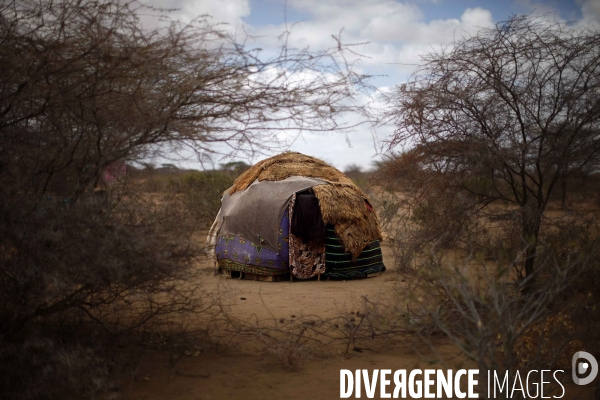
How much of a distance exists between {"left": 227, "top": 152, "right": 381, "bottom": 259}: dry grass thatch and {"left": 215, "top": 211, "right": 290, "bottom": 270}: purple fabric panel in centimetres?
84

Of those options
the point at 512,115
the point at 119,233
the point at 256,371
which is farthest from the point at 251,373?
the point at 512,115

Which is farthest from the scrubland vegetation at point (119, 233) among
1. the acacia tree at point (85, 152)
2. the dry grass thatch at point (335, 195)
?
the dry grass thatch at point (335, 195)

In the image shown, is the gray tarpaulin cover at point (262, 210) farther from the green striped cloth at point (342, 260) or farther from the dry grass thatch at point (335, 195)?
the green striped cloth at point (342, 260)

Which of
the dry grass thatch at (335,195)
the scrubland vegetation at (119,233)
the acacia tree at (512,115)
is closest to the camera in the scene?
the scrubland vegetation at (119,233)

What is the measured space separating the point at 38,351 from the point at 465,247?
18.1ft

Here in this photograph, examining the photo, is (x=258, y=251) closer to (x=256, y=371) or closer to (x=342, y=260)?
(x=342, y=260)

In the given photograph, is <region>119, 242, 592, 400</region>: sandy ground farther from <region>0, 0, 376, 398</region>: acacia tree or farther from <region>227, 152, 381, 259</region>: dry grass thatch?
<region>227, 152, 381, 259</region>: dry grass thatch

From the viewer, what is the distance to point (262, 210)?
1099 cm

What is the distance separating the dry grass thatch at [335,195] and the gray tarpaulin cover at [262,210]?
249mm

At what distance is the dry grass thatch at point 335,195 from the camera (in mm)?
10734

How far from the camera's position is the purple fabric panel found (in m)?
10.8

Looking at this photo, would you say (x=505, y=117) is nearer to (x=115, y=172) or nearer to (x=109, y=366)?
(x=115, y=172)

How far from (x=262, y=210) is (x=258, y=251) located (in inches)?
29.7

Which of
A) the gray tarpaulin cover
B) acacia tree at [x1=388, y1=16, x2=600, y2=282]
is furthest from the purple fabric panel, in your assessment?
acacia tree at [x1=388, y1=16, x2=600, y2=282]
